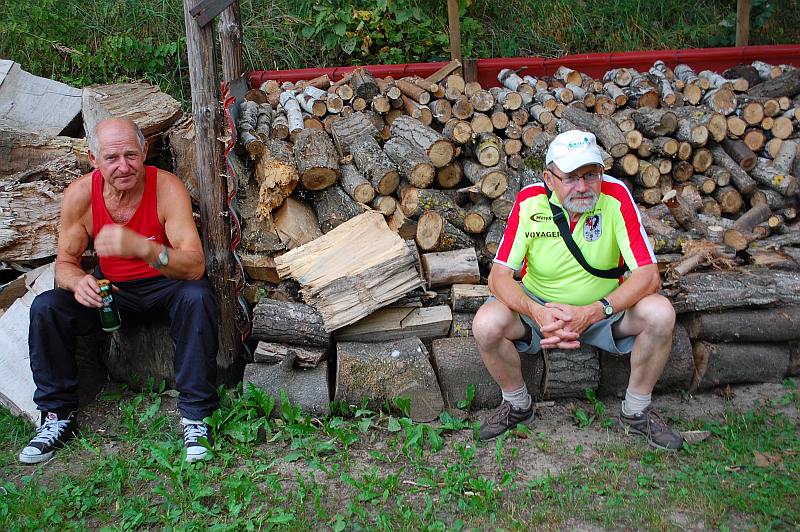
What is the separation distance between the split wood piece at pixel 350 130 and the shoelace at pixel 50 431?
2.33 m

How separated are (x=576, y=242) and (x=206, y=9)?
91.1 inches

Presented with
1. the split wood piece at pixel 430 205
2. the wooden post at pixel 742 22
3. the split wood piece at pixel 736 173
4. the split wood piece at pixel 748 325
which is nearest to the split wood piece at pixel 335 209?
the split wood piece at pixel 430 205

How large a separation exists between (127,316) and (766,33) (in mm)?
7146

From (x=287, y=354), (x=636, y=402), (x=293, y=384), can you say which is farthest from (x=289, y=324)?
(x=636, y=402)

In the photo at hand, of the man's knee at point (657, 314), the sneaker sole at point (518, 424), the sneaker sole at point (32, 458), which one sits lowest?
A: the sneaker sole at point (518, 424)

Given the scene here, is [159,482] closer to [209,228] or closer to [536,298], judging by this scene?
[209,228]

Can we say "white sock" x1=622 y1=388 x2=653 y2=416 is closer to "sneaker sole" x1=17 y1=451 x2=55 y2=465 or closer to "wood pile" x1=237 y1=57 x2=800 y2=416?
"wood pile" x1=237 y1=57 x2=800 y2=416

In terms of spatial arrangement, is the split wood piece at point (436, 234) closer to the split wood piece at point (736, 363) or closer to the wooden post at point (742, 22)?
the split wood piece at point (736, 363)

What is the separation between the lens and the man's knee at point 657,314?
3613mm

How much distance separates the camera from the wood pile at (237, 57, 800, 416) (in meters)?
4.29

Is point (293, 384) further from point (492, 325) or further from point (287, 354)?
point (492, 325)

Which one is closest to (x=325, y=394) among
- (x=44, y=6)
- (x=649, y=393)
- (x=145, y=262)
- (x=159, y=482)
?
(x=159, y=482)

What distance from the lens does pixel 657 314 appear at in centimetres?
362

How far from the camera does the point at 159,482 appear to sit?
142 inches
